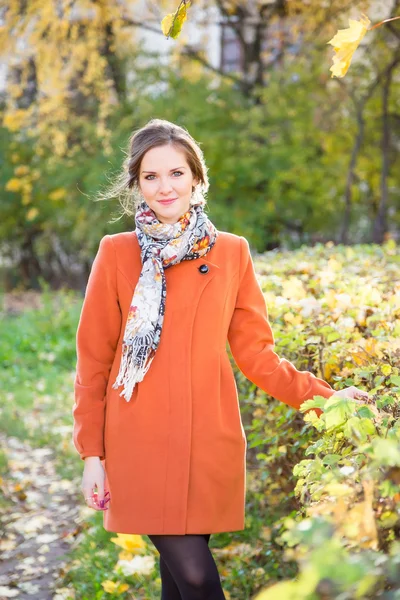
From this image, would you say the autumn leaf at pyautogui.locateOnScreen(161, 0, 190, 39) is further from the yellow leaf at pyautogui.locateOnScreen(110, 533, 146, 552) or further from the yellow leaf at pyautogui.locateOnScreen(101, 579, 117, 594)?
the yellow leaf at pyautogui.locateOnScreen(101, 579, 117, 594)

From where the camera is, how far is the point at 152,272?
245 centimetres

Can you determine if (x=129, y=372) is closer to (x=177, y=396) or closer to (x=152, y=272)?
(x=177, y=396)

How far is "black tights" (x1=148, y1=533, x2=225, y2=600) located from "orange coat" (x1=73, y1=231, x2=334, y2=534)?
38 mm

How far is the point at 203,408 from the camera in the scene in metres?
2.44

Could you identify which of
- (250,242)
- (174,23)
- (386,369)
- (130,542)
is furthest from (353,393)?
(250,242)

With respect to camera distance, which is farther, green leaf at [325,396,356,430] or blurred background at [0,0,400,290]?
blurred background at [0,0,400,290]

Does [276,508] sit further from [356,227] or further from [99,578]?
[356,227]

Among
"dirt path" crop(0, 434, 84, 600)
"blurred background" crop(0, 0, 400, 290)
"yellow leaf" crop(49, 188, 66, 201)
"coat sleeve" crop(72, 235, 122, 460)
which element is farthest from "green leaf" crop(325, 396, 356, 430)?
"yellow leaf" crop(49, 188, 66, 201)

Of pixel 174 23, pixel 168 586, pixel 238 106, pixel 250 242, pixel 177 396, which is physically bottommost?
pixel 168 586

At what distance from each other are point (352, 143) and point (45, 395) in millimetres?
5983

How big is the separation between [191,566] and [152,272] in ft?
2.81

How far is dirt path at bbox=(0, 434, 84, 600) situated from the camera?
4.00m

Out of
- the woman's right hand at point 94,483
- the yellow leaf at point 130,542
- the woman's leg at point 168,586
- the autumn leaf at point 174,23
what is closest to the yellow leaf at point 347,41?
the autumn leaf at point 174,23

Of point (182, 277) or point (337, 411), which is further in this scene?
point (182, 277)
